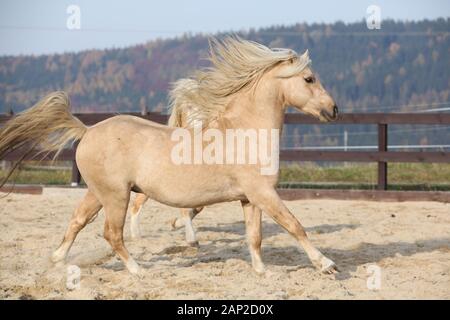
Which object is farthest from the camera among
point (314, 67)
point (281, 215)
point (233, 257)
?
point (314, 67)

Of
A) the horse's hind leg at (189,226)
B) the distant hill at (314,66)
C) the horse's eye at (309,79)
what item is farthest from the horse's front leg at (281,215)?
the distant hill at (314,66)

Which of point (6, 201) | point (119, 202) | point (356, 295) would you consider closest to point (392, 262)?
point (356, 295)

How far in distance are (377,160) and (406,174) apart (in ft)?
12.7

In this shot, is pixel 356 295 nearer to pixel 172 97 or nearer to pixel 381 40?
pixel 172 97

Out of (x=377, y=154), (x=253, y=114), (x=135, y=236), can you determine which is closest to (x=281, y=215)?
(x=253, y=114)

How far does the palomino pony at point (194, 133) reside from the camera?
493 cm

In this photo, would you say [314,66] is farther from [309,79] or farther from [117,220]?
[117,220]

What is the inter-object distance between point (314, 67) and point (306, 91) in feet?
343

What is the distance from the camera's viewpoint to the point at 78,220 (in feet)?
17.4

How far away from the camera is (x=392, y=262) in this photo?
5488 mm

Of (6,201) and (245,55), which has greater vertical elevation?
(245,55)

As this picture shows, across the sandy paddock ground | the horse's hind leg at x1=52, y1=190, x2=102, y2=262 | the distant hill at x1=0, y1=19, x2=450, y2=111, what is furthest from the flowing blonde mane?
the distant hill at x1=0, y1=19, x2=450, y2=111

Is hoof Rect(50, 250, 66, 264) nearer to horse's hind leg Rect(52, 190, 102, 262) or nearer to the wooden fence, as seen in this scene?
horse's hind leg Rect(52, 190, 102, 262)

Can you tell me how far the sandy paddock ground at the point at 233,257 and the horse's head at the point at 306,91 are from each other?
1282mm
